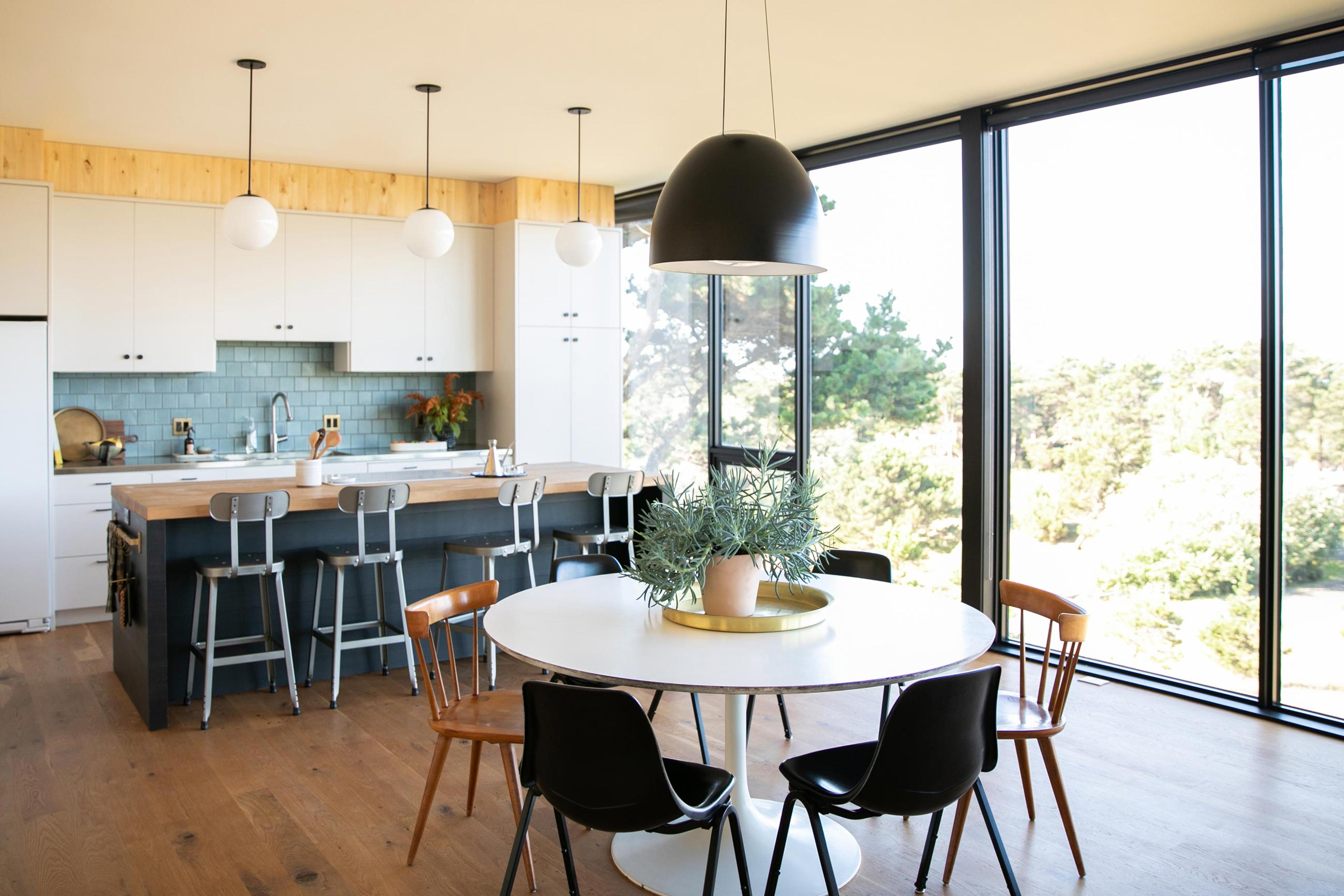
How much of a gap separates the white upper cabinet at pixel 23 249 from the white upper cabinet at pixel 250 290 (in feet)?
3.27

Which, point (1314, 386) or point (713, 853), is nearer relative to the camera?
point (713, 853)

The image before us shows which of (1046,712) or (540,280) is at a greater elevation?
(540,280)

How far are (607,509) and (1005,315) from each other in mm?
2160

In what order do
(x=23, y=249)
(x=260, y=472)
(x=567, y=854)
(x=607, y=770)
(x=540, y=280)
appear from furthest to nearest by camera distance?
(x=540, y=280), (x=260, y=472), (x=23, y=249), (x=567, y=854), (x=607, y=770)

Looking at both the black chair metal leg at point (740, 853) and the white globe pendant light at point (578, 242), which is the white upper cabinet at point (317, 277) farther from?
the black chair metal leg at point (740, 853)

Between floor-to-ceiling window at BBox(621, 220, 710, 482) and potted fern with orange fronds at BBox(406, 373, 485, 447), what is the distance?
1.14m

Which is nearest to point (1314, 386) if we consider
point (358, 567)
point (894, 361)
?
point (894, 361)

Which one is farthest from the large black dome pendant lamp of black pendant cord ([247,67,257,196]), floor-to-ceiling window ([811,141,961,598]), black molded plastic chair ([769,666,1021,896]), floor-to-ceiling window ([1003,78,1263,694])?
floor-to-ceiling window ([811,141,961,598])

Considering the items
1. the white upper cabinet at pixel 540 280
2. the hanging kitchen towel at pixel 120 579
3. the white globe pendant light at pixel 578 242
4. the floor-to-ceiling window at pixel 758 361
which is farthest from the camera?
the white upper cabinet at pixel 540 280

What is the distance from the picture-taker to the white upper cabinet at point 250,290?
6.40 m

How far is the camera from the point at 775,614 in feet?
9.58

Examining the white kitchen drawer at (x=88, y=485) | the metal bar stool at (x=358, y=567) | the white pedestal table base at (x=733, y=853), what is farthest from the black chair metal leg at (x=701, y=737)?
the white kitchen drawer at (x=88, y=485)

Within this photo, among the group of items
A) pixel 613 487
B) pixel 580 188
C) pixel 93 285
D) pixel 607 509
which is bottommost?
pixel 607 509

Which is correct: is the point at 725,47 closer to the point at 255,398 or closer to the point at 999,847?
the point at 999,847
